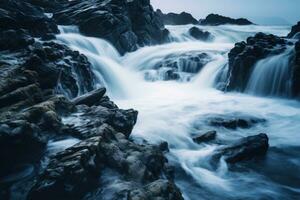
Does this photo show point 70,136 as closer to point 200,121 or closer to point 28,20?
point 200,121

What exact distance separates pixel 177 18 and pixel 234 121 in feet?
190

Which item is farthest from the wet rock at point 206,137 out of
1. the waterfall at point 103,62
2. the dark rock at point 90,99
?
the waterfall at point 103,62

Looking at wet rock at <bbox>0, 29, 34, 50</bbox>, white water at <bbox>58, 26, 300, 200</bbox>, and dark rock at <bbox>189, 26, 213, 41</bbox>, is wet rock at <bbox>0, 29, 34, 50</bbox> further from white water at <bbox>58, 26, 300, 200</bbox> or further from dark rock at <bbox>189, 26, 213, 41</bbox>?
dark rock at <bbox>189, 26, 213, 41</bbox>

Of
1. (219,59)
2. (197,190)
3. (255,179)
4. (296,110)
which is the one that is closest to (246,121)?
(296,110)

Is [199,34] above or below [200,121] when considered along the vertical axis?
above

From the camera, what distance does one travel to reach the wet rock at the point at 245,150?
12.1 metres

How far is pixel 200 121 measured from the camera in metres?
17.2

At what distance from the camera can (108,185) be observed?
25.0 ft

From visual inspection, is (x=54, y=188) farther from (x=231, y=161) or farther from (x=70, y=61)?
(x=70, y=61)

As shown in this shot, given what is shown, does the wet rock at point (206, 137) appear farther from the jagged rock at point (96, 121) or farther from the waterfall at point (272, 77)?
the waterfall at point (272, 77)

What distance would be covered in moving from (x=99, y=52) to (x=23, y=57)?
16.1m

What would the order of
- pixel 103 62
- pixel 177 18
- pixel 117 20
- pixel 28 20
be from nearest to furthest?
pixel 28 20
pixel 103 62
pixel 117 20
pixel 177 18

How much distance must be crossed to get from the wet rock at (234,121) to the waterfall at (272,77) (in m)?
5.29

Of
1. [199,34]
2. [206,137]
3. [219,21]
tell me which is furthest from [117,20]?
[219,21]
